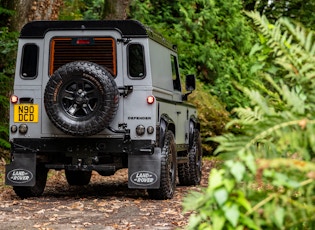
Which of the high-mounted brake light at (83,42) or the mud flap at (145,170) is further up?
the high-mounted brake light at (83,42)

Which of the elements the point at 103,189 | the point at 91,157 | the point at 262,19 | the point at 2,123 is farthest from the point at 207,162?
the point at 262,19

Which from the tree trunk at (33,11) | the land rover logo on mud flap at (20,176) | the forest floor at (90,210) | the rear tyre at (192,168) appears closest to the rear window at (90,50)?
the land rover logo on mud flap at (20,176)

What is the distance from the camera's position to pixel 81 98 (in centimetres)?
1049

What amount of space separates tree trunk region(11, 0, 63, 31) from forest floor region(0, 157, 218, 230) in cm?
490

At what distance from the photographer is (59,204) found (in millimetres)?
10727

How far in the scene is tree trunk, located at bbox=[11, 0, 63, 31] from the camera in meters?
17.2

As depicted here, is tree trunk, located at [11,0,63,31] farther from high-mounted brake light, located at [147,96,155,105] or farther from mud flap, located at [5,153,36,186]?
high-mounted brake light, located at [147,96,155,105]

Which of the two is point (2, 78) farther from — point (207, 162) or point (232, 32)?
point (232, 32)

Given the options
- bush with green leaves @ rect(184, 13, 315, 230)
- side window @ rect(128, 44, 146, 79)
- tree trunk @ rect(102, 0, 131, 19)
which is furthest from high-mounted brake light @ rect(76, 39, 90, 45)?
tree trunk @ rect(102, 0, 131, 19)

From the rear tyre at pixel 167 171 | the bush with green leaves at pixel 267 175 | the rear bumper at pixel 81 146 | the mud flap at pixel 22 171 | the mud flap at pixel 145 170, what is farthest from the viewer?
the mud flap at pixel 22 171

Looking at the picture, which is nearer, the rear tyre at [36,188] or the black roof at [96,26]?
the black roof at [96,26]

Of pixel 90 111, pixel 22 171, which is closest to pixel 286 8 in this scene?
pixel 22 171

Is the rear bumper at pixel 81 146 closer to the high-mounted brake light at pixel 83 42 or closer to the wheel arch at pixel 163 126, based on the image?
the wheel arch at pixel 163 126

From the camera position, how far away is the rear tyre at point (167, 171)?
36.5 ft
